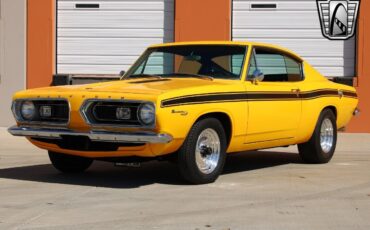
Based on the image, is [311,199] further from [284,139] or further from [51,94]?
[51,94]

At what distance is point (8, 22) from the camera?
48.6 ft

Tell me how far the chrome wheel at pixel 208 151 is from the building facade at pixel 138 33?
708 centimetres

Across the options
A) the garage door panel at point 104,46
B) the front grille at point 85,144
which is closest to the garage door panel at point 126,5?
the garage door panel at point 104,46

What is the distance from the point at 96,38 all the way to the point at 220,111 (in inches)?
320

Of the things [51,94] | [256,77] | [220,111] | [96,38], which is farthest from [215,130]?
[96,38]

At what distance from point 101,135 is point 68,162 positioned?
1518 millimetres

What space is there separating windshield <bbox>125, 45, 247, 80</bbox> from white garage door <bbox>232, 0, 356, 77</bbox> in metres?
6.06

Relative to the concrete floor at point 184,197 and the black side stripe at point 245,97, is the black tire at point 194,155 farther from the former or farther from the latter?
the black side stripe at point 245,97

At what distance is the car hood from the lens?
278 inches

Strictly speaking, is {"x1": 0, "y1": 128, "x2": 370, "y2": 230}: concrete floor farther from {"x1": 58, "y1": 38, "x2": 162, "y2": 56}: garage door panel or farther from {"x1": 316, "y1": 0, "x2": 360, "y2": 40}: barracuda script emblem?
{"x1": 58, "y1": 38, "x2": 162, "y2": 56}: garage door panel

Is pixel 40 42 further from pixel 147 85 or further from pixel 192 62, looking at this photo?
pixel 147 85

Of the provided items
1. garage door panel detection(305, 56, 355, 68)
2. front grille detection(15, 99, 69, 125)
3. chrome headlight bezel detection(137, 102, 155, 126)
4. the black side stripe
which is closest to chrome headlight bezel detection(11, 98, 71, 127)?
front grille detection(15, 99, 69, 125)

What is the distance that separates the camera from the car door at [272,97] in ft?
26.2

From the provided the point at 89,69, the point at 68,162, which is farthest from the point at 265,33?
the point at 68,162
